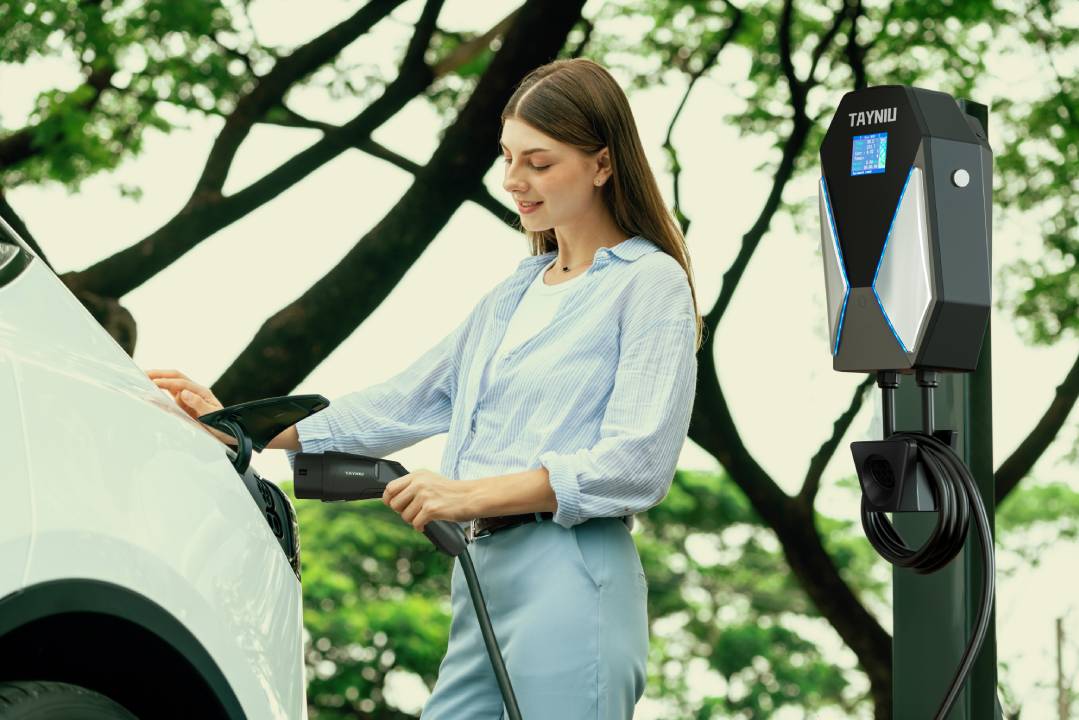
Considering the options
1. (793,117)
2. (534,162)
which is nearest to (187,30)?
(793,117)

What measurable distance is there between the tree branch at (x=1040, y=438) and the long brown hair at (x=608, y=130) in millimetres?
6412

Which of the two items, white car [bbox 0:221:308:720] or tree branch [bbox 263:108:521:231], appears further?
tree branch [bbox 263:108:521:231]

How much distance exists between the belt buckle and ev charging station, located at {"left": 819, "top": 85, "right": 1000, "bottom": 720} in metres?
0.61

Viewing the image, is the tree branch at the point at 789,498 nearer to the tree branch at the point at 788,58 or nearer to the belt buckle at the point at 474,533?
the tree branch at the point at 788,58

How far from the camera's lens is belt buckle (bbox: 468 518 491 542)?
2.21m

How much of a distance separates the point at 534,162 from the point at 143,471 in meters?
0.93

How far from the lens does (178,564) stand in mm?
1561

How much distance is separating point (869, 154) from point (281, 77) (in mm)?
5645

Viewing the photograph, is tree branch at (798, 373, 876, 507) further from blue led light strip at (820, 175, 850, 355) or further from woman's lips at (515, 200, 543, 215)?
woman's lips at (515, 200, 543, 215)

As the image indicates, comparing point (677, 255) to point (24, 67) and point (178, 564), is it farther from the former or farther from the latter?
point (24, 67)

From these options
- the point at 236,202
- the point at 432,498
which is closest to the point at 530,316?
the point at 432,498

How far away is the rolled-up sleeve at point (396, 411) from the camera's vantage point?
8.05ft

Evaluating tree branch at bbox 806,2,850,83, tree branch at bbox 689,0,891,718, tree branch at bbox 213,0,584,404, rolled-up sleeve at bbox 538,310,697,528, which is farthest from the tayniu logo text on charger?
tree branch at bbox 806,2,850,83

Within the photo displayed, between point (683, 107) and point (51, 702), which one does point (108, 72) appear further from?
point (51, 702)
